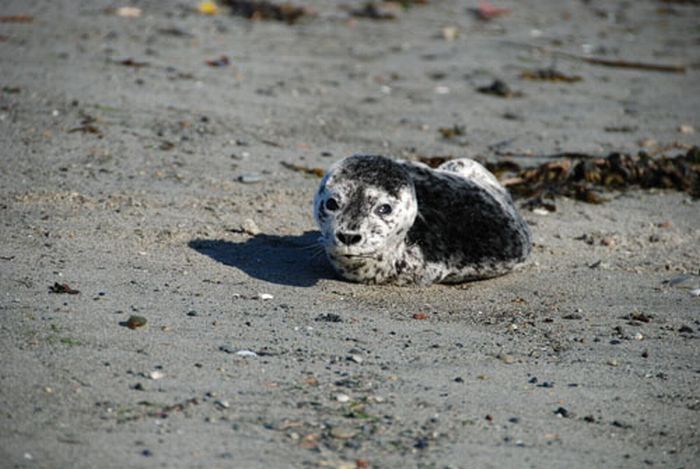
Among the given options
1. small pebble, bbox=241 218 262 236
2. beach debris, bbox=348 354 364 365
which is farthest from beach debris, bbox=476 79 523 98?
beach debris, bbox=348 354 364 365

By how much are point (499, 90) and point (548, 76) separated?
37.9 inches

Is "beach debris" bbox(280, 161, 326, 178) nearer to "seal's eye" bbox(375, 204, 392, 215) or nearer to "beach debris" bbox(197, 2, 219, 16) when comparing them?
"seal's eye" bbox(375, 204, 392, 215)

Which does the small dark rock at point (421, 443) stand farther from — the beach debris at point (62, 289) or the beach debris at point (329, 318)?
the beach debris at point (62, 289)

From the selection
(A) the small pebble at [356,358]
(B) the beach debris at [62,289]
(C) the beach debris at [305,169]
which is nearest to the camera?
(A) the small pebble at [356,358]

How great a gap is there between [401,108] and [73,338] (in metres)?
5.51

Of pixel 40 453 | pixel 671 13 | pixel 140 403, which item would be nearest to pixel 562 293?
pixel 140 403

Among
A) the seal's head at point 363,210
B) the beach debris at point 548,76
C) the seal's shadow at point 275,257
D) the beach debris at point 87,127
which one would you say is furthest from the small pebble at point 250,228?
the beach debris at point 548,76

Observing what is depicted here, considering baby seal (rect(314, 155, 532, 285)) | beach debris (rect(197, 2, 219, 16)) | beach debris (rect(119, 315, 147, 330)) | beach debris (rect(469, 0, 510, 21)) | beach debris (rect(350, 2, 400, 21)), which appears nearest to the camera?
beach debris (rect(119, 315, 147, 330))

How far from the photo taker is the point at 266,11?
12.3 m

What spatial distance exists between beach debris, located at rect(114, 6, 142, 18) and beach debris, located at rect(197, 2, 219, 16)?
736mm

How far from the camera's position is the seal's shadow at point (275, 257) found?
5805 mm

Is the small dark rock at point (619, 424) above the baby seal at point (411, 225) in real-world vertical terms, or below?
below

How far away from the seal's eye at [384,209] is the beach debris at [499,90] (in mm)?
4826

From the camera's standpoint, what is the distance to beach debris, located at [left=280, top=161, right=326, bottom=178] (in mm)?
7727
